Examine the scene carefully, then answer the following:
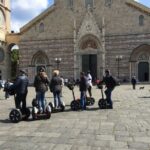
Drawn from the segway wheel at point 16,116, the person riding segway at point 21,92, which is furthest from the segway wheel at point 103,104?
the segway wheel at point 16,116

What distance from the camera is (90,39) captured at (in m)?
45.7

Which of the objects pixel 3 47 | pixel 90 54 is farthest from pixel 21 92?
pixel 3 47

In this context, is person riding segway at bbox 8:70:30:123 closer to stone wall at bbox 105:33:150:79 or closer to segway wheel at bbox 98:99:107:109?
segway wheel at bbox 98:99:107:109

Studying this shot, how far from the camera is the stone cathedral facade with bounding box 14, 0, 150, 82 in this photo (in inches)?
1722

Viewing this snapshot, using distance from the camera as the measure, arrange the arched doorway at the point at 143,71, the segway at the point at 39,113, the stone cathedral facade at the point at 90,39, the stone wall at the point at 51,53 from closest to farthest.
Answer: the segway at the point at 39,113 → the stone cathedral facade at the point at 90,39 → the arched doorway at the point at 143,71 → the stone wall at the point at 51,53

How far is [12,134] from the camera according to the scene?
371 inches

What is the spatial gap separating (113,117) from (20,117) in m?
3.00

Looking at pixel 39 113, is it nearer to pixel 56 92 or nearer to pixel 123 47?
pixel 56 92

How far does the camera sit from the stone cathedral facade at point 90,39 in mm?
43750

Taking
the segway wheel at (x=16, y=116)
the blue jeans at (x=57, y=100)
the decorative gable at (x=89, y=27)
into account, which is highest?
the decorative gable at (x=89, y=27)

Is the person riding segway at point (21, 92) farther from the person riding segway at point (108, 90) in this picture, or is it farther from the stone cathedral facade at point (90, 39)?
the stone cathedral facade at point (90, 39)

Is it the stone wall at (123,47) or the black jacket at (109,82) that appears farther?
the stone wall at (123,47)

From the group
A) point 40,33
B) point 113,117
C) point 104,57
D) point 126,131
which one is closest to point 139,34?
point 104,57

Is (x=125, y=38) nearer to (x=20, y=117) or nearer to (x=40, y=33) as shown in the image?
(x=40, y=33)
